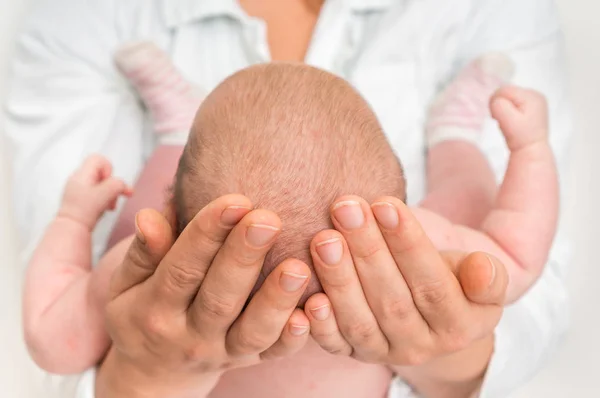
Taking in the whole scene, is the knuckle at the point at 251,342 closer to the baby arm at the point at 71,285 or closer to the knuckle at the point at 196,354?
the knuckle at the point at 196,354

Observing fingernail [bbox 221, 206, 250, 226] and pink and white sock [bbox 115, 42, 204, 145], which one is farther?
pink and white sock [bbox 115, 42, 204, 145]

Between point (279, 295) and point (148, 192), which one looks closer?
point (279, 295)

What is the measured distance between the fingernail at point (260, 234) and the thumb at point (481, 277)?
0.48ft

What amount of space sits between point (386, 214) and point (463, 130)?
20.9 inches

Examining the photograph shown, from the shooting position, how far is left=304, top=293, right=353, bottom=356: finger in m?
0.48

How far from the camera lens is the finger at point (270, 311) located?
0.45m

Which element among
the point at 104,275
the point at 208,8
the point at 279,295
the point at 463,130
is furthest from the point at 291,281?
the point at 208,8

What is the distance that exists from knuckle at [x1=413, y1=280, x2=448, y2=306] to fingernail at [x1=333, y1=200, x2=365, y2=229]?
0.07 metres

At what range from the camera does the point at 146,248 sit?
50 cm

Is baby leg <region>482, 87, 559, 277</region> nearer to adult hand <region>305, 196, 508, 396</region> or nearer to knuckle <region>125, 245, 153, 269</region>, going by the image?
adult hand <region>305, 196, 508, 396</region>

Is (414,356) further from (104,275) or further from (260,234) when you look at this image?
(104,275)

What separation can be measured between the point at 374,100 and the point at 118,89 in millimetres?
372

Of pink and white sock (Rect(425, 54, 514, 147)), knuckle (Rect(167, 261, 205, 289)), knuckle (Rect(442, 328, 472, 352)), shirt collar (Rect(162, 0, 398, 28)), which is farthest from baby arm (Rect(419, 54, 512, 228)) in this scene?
knuckle (Rect(167, 261, 205, 289))

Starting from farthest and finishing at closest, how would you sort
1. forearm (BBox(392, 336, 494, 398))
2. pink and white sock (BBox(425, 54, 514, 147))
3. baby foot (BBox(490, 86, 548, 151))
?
pink and white sock (BBox(425, 54, 514, 147)), baby foot (BBox(490, 86, 548, 151)), forearm (BBox(392, 336, 494, 398))
